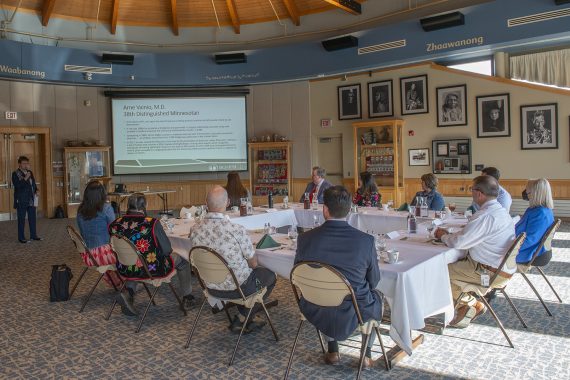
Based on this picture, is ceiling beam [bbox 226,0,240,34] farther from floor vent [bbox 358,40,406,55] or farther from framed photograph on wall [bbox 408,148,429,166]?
framed photograph on wall [bbox 408,148,429,166]

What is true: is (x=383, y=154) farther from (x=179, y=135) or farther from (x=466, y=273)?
(x=466, y=273)

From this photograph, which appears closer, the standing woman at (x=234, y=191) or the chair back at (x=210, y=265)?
the chair back at (x=210, y=265)

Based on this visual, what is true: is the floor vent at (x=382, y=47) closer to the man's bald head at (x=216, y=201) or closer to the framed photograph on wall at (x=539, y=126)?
the framed photograph on wall at (x=539, y=126)

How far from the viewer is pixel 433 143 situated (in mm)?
11555

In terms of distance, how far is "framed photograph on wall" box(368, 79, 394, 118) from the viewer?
1218 centimetres

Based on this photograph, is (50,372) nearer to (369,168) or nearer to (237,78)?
(369,168)

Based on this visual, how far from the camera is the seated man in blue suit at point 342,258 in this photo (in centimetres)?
298

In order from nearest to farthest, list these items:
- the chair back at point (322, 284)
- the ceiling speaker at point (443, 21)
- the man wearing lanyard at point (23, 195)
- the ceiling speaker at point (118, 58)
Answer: the chair back at point (322, 284), the man wearing lanyard at point (23, 195), the ceiling speaker at point (443, 21), the ceiling speaker at point (118, 58)

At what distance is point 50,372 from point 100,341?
0.62 metres

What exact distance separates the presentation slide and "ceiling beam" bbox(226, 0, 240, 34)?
202 centimetres

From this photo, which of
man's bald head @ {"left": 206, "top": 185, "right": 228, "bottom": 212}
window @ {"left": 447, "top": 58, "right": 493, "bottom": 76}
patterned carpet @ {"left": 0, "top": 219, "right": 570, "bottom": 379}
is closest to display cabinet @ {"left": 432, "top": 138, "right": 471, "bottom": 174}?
window @ {"left": 447, "top": 58, "right": 493, "bottom": 76}

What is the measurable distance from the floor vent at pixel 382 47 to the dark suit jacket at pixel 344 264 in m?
8.64

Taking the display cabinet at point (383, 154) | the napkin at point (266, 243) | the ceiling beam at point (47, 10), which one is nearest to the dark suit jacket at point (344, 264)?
the napkin at point (266, 243)

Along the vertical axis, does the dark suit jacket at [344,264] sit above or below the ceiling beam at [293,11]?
below
